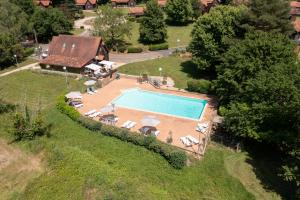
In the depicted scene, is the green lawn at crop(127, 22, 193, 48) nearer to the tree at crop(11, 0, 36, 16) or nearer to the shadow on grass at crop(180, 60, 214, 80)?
the shadow on grass at crop(180, 60, 214, 80)

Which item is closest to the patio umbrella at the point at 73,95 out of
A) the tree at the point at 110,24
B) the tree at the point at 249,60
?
the tree at the point at 249,60

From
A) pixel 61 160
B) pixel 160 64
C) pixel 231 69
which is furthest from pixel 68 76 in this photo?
pixel 231 69

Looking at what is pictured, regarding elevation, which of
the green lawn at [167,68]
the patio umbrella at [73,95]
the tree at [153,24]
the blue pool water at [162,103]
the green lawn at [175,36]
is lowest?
the blue pool water at [162,103]

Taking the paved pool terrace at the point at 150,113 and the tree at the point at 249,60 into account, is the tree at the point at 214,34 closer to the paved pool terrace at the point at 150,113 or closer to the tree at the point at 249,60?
the paved pool terrace at the point at 150,113

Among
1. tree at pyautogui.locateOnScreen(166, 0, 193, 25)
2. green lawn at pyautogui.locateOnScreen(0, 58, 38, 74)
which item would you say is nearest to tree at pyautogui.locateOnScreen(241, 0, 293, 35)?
tree at pyautogui.locateOnScreen(166, 0, 193, 25)

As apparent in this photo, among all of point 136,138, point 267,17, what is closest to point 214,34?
point 267,17

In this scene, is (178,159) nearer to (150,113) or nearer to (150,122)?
(150,122)
